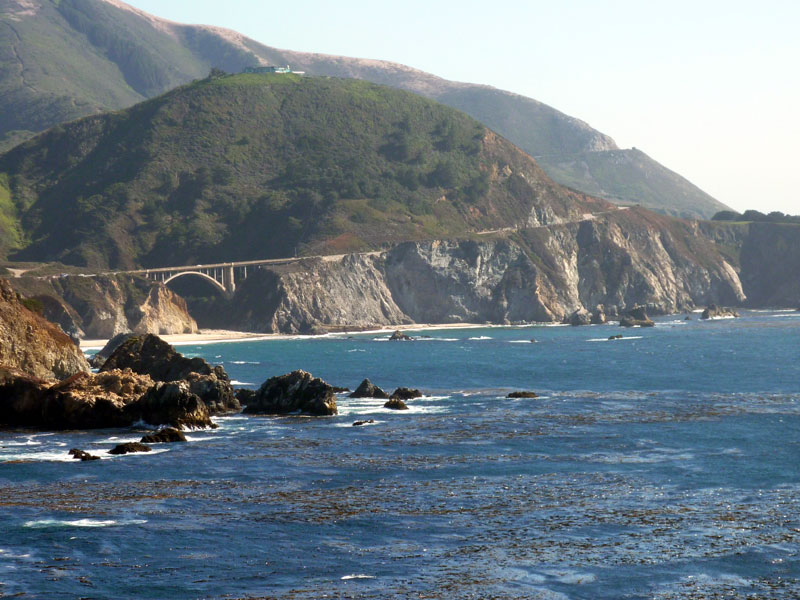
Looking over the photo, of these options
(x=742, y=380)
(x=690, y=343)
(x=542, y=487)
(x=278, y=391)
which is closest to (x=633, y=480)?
(x=542, y=487)

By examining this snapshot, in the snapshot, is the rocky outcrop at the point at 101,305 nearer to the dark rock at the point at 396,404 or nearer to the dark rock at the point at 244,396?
the dark rock at the point at 244,396

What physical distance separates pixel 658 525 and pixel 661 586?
8538 millimetres

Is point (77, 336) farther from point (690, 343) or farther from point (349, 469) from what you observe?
point (349, 469)

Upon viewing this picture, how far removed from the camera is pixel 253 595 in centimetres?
3709

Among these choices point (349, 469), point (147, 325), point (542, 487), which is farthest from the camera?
point (147, 325)

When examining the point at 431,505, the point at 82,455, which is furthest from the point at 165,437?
the point at 431,505

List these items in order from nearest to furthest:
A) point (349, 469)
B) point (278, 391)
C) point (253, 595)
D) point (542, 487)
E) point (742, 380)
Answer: point (253, 595) → point (542, 487) → point (349, 469) → point (278, 391) → point (742, 380)

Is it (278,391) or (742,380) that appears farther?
(742,380)

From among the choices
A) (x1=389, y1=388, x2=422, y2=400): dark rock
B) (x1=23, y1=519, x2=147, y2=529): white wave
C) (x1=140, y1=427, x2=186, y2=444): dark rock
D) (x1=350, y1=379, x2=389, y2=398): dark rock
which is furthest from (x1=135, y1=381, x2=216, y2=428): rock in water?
(x1=23, y1=519, x2=147, y2=529): white wave

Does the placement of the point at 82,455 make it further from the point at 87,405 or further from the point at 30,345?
the point at 30,345

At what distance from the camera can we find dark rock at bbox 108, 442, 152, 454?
6456 cm

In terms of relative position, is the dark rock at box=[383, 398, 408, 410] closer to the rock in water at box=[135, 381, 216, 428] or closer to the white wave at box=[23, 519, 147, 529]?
the rock in water at box=[135, 381, 216, 428]

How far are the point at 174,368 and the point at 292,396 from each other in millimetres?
11719

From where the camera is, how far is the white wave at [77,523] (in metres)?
46.6
